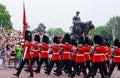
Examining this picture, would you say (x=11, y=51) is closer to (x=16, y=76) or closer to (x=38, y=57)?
(x=38, y=57)

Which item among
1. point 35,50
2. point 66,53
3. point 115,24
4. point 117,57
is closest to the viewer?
point 117,57

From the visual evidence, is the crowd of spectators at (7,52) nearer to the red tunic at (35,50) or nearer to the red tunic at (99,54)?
the red tunic at (35,50)

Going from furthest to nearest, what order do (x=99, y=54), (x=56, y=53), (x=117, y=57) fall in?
(x=56, y=53) < (x=117, y=57) < (x=99, y=54)

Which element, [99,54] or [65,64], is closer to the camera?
[99,54]

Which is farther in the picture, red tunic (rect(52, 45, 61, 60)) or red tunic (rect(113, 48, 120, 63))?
red tunic (rect(52, 45, 61, 60))


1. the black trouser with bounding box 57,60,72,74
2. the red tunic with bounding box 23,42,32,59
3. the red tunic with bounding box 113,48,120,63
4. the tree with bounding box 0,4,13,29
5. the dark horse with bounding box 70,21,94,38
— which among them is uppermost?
the tree with bounding box 0,4,13,29

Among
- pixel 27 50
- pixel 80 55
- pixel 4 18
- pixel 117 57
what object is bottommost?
pixel 117 57

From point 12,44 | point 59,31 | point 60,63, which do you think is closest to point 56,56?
point 60,63

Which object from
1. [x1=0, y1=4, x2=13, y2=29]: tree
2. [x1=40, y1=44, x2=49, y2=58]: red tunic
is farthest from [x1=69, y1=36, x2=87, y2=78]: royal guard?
[x1=0, y1=4, x2=13, y2=29]: tree

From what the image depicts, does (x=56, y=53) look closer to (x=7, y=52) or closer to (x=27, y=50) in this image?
(x=27, y=50)

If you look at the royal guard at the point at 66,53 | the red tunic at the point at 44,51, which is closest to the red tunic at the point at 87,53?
the royal guard at the point at 66,53

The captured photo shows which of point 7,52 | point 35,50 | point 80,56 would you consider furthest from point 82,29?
point 80,56

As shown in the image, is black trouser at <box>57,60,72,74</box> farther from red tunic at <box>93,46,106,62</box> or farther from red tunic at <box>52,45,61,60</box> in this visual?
red tunic at <box>93,46,106,62</box>

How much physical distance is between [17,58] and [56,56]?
12.9 ft
